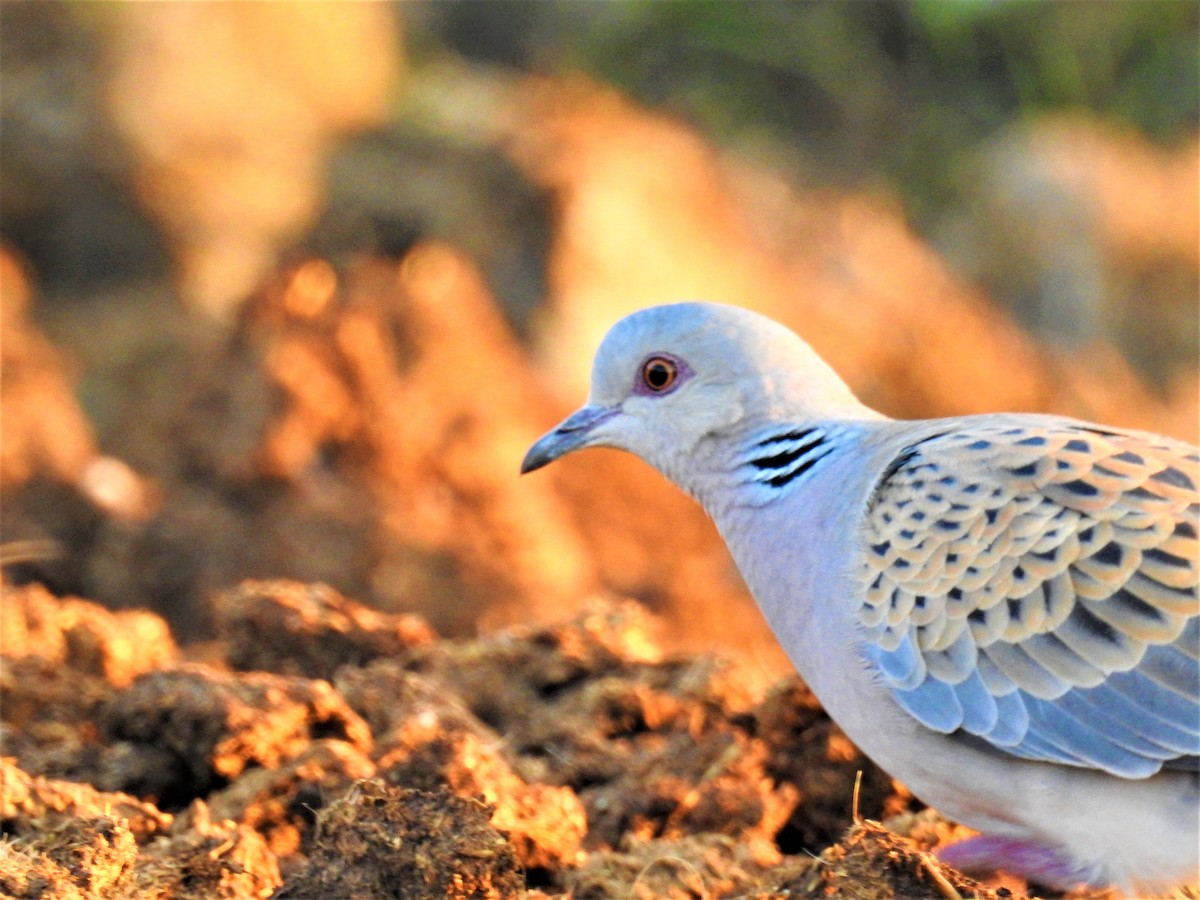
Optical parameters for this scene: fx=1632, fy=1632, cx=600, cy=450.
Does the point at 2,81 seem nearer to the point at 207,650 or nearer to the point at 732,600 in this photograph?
the point at 732,600

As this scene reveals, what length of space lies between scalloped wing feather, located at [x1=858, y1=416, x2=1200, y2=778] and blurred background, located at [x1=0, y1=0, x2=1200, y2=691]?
4.42 metres

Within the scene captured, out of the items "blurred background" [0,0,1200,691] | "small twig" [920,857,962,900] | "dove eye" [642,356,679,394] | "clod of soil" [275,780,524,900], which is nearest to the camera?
"small twig" [920,857,962,900]

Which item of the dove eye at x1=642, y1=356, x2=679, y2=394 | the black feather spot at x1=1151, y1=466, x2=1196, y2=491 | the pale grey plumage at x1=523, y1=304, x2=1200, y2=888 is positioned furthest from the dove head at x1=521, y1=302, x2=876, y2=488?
the black feather spot at x1=1151, y1=466, x2=1196, y2=491

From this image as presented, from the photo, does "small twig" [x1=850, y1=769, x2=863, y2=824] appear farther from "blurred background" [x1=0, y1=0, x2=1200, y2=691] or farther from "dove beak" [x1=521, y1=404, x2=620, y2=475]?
"blurred background" [x1=0, y1=0, x2=1200, y2=691]

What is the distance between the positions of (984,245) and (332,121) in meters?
6.80

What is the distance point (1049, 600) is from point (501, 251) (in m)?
10.6

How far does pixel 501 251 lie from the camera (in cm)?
1401

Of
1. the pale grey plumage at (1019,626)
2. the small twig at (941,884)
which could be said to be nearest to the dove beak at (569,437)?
the pale grey plumage at (1019,626)

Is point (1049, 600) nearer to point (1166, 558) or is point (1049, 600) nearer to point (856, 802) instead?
point (1166, 558)

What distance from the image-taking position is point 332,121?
16.9 meters

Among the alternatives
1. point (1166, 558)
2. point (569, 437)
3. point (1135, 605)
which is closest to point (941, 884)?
point (1135, 605)

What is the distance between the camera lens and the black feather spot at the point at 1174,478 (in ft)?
12.6

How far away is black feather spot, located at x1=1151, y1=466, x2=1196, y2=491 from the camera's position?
12.6 feet

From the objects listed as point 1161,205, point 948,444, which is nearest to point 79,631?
point 948,444
